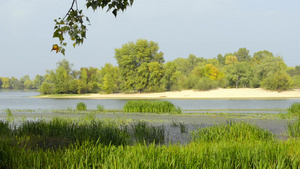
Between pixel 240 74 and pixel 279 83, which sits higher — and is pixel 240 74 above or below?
above

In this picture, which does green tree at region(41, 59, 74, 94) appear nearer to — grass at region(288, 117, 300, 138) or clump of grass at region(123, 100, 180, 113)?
clump of grass at region(123, 100, 180, 113)

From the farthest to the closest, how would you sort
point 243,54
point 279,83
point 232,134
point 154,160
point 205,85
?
point 243,54
point 205,85
point 279,83
point 232,134
point 154,160

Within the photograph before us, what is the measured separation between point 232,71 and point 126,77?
72.2ft

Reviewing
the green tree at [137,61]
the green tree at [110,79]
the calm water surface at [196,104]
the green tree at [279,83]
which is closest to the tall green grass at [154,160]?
the calm water surface at [196,104]

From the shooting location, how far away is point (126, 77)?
59.2 m

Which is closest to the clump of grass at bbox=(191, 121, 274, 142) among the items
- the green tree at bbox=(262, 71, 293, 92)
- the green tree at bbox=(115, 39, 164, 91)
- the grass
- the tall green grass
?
the grass

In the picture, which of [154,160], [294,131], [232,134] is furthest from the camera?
[294,131]

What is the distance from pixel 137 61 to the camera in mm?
58000

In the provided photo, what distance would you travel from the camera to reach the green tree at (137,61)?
57.5 metres

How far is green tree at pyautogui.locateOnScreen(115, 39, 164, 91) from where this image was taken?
57.5 meters

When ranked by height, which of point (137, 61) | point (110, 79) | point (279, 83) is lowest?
point (279, 83)

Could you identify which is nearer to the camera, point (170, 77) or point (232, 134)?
point (232, 134)

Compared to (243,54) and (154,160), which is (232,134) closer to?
(154,160)

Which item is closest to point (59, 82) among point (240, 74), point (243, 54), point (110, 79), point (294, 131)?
point (110, 79)
